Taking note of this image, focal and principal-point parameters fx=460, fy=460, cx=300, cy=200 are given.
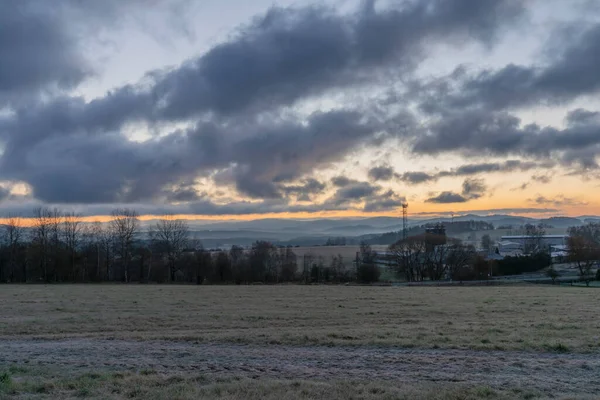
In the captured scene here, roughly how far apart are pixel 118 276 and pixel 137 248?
21.9ft

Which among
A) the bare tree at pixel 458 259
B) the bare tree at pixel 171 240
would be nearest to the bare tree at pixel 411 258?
the bare tree at pixel 458 259

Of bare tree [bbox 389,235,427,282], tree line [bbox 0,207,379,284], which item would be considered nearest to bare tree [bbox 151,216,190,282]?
tree line [bbox 0,207,379,284]

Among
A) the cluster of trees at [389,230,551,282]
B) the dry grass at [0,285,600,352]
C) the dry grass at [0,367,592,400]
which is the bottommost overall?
the cluster of trees at [389,230,551,282]

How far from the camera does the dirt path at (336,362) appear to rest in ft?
37.0

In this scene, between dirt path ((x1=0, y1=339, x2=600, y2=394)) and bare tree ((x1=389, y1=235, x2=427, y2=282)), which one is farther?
bare tree ((x1=389, y1=235, x2=427, y2=282))

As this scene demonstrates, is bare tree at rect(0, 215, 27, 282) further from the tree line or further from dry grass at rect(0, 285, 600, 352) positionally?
dry grass at rect(0, 285, 600, 352)

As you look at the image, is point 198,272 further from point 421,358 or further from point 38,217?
point 421,358

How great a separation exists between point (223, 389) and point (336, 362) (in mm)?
4046

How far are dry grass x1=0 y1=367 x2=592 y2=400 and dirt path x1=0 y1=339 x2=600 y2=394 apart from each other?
0.79 m

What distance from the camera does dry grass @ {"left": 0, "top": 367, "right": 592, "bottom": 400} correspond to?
9648 millimetres

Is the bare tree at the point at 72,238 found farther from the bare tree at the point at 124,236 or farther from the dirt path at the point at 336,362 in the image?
the dirt path at the point at 336,362

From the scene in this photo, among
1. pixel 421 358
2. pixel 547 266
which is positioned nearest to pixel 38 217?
pixel 421 358

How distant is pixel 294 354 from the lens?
14.4 metres

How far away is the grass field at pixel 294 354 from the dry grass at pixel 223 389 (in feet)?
0.08
